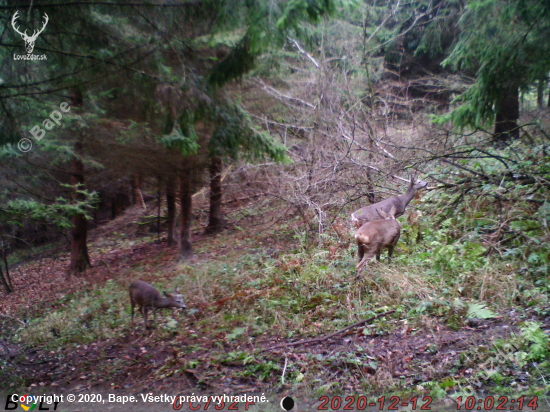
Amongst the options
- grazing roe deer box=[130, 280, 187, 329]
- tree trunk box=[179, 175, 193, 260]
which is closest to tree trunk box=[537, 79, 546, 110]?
grazing roe deer box=[130, 280, 187, 329]

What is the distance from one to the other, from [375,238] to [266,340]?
240cm

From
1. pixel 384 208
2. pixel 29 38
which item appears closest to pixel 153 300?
pixel 29 38

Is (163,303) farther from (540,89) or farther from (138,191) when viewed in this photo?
(540,89)

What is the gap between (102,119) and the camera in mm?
10125

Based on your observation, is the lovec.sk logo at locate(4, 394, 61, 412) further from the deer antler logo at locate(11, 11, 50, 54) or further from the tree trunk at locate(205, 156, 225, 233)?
the tree trunk at locate(205, 156, 225, 233)

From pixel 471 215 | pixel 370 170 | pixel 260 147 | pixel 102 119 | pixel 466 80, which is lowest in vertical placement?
pixel 471 215

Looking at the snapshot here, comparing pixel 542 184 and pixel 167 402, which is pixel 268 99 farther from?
pixel 167 402

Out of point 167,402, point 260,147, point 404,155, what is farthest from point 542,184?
point 167,402

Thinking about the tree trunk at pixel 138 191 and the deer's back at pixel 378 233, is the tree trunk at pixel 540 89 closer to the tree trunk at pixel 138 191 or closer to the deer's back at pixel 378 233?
the deer's back at pixel 378 233

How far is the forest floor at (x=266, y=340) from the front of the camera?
4484 mm

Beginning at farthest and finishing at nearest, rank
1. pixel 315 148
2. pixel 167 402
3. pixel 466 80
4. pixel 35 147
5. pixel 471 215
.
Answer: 1. pixel 466 80
2. pixel 315 148
3. pixel 35 147
4. pixel 471 215
5. pixel 167 402

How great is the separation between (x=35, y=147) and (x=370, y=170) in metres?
8.17

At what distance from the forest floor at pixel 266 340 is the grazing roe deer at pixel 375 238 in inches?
11.4

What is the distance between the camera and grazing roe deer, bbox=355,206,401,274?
7031 mm
